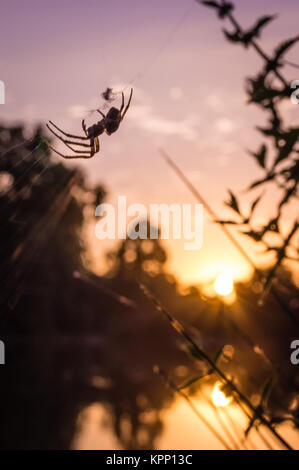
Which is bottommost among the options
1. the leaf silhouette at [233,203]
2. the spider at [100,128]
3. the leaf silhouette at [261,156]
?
the leaf silhouette at [233,203]

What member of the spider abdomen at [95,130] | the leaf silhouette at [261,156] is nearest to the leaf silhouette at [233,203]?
the leaf silhouette at [261,156]

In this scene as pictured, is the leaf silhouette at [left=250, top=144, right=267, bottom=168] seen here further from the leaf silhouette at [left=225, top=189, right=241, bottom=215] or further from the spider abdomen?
the spider abdomen

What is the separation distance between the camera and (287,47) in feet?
5.60

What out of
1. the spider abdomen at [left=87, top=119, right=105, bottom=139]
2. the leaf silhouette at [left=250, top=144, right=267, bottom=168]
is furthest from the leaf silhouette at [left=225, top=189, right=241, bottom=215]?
the spider abdomen at [left=87, top=119, right=105, bottom=139]

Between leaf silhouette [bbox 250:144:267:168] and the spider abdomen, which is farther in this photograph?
the spider abdomen

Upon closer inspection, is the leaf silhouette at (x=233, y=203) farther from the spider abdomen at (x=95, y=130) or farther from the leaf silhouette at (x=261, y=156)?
the spider abdomen at (x=95, y=130)

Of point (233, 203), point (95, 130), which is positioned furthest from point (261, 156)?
point (95, 130)

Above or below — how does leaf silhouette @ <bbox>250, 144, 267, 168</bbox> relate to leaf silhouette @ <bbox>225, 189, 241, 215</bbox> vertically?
above

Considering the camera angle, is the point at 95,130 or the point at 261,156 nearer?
the point at 261,156

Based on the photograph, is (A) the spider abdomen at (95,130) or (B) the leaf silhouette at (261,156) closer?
(B) the leaf silhouette at (261,156)

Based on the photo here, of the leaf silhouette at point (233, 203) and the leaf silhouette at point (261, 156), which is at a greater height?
the leaf silhouette at point (261, 156)

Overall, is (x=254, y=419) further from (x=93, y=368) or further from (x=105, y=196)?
(x=105, y=196)

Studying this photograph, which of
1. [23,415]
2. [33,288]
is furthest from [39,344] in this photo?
[23,415]

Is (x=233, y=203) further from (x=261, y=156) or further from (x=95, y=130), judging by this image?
(x=95, y=130)
